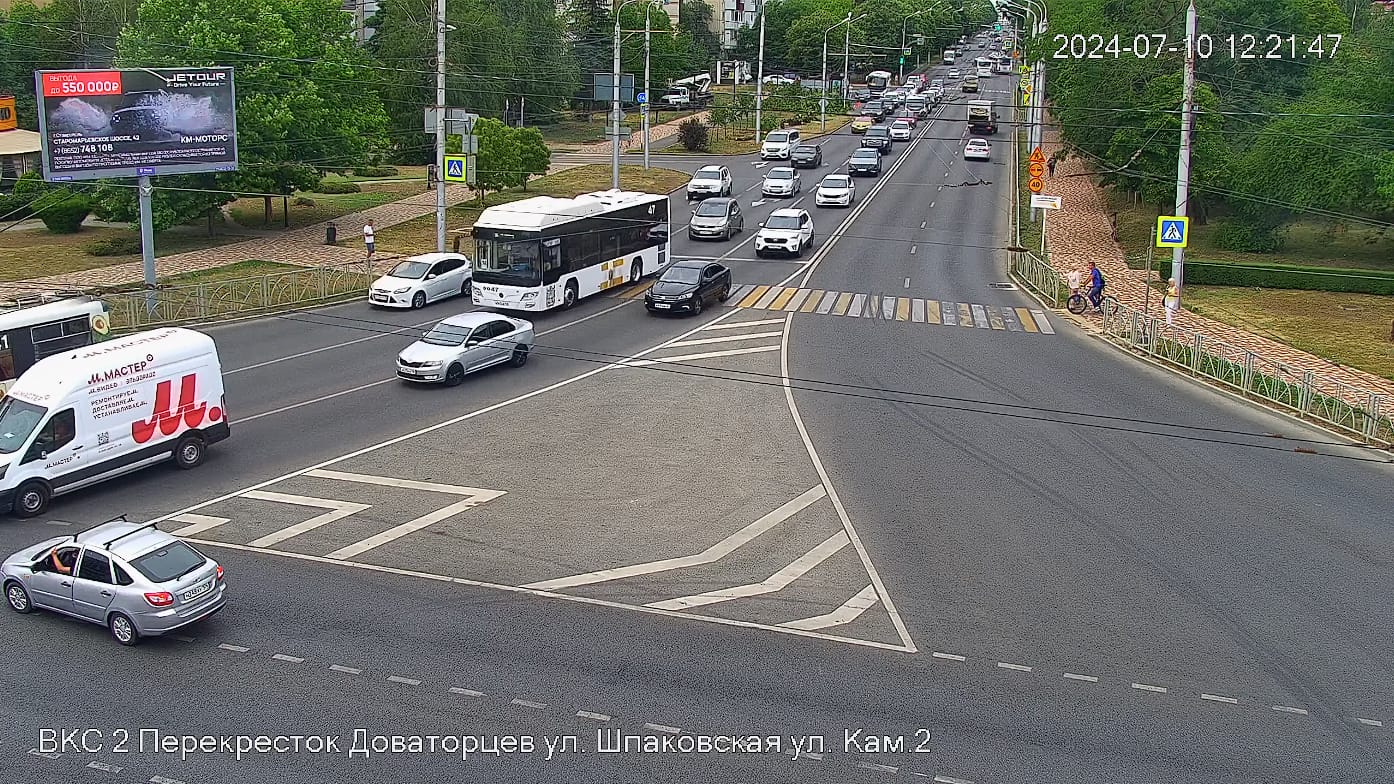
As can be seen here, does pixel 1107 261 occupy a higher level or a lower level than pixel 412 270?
lower

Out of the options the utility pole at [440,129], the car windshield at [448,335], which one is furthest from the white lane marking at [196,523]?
the utility pole at [440,129]

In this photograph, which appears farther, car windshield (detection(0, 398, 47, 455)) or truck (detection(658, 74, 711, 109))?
truck (detection(658, 74, 711, 109))

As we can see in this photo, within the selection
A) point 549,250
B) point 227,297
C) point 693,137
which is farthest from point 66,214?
point 693,137

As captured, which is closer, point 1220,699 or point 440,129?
point 1220,699

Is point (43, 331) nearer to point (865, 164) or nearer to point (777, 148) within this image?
point (865, 164)

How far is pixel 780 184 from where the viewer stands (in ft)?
210

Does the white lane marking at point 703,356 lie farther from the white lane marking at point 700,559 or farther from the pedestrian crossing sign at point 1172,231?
the pedestrian crossing sign at point 1172,231

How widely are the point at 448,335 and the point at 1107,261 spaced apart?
1189 inches

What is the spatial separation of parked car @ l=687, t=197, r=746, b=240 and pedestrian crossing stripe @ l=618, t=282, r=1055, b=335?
915cm

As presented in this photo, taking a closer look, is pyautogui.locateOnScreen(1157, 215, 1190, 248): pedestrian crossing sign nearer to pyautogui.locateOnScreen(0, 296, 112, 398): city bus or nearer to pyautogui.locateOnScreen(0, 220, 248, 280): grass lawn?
pyautogui.locateOnScreen(0, 296, 112, 398): city bus

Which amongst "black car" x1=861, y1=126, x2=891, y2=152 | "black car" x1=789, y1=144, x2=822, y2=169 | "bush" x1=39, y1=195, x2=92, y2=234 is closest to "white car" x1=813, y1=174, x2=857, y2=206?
"black car" x1=789, y1=144, x2=822, y2=169

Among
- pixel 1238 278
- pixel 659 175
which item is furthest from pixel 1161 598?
pixel 659 175

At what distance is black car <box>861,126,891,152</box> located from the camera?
3238 inches

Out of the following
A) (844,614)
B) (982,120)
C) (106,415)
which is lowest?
(844,614)
